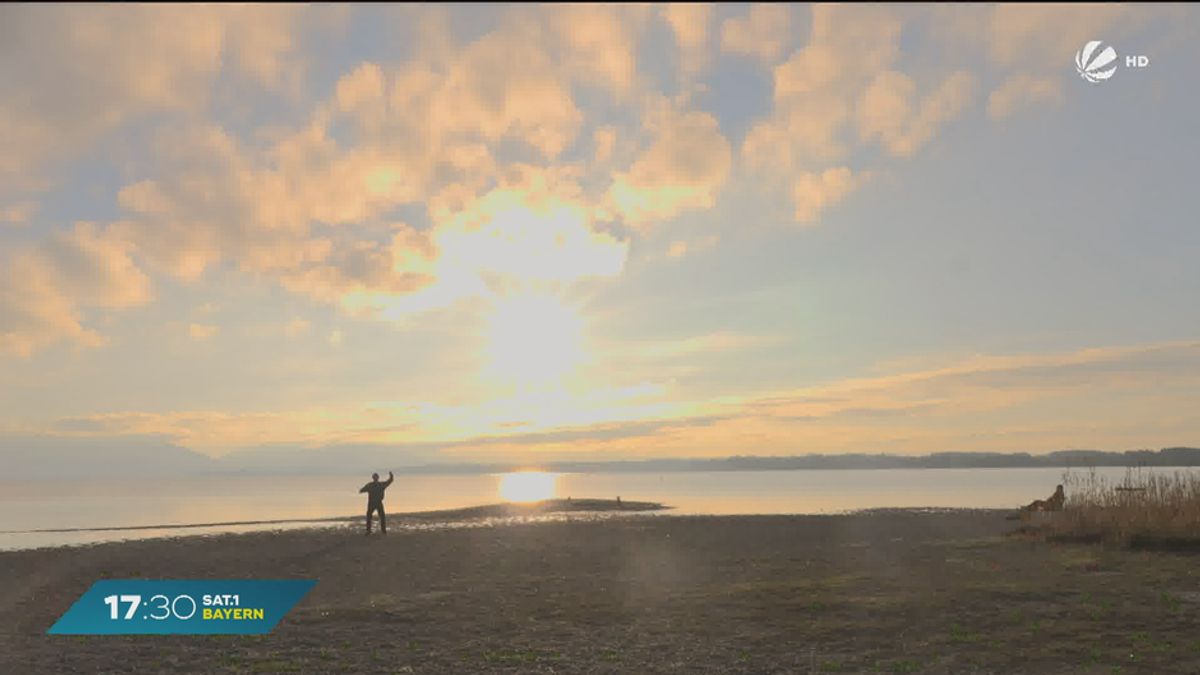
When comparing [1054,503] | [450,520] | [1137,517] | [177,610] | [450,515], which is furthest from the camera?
[450,515]

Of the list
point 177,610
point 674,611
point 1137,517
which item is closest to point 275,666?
point 177,610

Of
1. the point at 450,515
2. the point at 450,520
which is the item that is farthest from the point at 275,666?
the point at 450,515

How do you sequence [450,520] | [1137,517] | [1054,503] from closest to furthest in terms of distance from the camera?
[1137,517] < [1054,503] < [450,520]

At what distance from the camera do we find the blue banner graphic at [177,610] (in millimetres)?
18734

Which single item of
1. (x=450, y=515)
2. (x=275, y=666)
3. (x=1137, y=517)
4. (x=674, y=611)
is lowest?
(x=450, y=515)

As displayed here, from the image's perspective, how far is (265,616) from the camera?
1986 centimetres

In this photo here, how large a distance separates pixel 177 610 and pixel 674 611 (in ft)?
38.3

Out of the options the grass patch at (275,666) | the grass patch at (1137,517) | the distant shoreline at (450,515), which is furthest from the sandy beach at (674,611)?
the distant shoreline at (450,515)

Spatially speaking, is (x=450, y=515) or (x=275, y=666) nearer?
(x=275, y=666)

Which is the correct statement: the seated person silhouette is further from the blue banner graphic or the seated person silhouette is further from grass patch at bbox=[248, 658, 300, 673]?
grass patch at bbox=[248, 658, 300, 673]

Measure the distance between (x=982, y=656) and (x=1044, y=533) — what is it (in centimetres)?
1824

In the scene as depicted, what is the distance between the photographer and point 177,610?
65.1 ft

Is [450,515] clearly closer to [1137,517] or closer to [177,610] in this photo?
[177,610]

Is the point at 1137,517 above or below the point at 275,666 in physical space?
above
